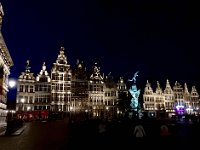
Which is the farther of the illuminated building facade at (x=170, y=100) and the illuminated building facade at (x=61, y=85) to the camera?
the illuminated building facade at (x=170, y=100)

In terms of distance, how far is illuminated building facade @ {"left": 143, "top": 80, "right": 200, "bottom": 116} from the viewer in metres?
75.0

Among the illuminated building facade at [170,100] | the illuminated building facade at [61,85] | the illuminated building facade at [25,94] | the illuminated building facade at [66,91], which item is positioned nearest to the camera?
the illuminated building facade at [25,94]

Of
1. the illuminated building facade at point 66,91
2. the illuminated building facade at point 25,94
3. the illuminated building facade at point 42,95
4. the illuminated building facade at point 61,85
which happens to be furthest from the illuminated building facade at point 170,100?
the illuminated building facade at point 25,94

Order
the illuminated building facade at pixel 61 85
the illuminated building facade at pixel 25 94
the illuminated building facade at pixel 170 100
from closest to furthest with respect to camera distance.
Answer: the illuminated building facade at pixel 25 94, the illuminated building facade at pixel 61 85, the illuminated building facade at pixel 170 100

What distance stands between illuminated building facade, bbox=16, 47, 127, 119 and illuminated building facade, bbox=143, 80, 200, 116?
994cm

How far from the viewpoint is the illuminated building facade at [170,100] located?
7497 centimetres

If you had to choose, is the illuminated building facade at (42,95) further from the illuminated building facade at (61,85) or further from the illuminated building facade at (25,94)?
the illuminated building facade at (61,85)

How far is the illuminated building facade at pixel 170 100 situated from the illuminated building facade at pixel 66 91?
392 inches

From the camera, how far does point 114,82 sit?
233ft

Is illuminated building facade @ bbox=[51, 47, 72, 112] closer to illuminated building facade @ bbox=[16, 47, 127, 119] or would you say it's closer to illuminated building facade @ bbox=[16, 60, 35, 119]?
illuminated building facade @ bbox=[16, 47, 127, 119]

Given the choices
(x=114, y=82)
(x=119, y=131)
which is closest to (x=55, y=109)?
(x=114, y=82)

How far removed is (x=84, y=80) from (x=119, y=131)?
48.7 metres

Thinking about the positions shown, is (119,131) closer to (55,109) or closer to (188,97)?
(55,109)

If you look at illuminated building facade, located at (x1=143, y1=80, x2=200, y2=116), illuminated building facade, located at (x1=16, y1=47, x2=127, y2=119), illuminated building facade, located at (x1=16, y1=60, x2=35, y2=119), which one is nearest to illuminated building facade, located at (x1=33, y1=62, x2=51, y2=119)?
illuminated building facade, located at (x1=16, y1=47, x2=127, y2=119)
